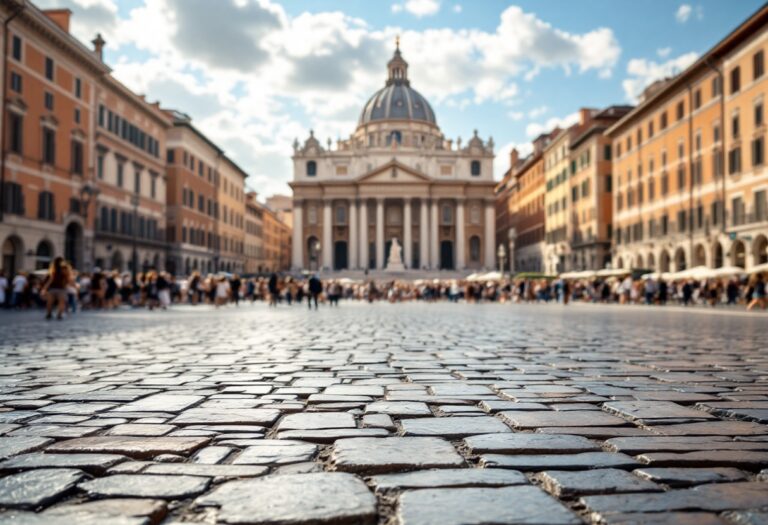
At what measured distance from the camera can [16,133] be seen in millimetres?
31562

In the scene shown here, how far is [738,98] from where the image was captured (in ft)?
112

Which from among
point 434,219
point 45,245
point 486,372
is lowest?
point 486,372

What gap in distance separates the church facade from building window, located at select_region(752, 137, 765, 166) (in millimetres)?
51120

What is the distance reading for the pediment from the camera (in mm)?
81938

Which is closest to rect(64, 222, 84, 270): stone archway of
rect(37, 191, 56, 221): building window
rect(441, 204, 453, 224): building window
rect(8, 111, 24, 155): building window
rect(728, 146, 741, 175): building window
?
rect(37, 191, 56, 221): building window

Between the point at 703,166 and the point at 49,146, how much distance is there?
1308 inches

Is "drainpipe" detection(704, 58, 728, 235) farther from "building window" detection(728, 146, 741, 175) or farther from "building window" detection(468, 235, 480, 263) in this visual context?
"building window" detection(468, 235, 480, 263)

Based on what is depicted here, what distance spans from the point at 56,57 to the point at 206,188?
1085 inches

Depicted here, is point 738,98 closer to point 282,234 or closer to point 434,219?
point 434,219

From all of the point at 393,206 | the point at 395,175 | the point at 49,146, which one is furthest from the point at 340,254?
the point at 49,146

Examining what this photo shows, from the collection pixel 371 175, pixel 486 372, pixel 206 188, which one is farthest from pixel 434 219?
pixel 486 372

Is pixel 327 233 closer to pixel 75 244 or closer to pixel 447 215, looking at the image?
pixel 447 215

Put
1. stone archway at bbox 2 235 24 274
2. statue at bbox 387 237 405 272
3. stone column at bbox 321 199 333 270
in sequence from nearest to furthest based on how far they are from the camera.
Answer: stone archway at bbox 2 235 24 274
statue at bbox 387 237 405 272
stone column at bbox 321 199 333 270

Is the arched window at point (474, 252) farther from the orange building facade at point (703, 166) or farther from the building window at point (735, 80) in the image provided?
the building window at point (735, 80)
